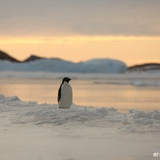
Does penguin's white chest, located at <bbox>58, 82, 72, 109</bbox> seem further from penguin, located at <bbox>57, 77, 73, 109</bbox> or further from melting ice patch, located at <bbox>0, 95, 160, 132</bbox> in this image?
melting ice patch, located at <bbox>0, 95, 160, 132</bbox>

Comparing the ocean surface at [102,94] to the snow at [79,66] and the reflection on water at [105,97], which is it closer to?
the reflection on water at [105,97]

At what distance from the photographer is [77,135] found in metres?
5.84

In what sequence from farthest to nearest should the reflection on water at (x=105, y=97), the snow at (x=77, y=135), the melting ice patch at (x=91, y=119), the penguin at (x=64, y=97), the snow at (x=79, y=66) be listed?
the snow at (x=79, y=66)
the reflection on water at (x=105, y=97)
the penguin at (x=64, y=97)
the melting ice patch at (x=91, y=119)
the snow at (x=77, y=135)

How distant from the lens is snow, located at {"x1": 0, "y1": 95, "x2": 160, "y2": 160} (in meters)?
4.61

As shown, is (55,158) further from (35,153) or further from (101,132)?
(101,132)

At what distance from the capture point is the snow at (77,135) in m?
4.61

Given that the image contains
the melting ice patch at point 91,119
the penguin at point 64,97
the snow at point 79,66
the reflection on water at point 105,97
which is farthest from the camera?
the snow at point 79,66

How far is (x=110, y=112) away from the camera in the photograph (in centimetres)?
Result: 810

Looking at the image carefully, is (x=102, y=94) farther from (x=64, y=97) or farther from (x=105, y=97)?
(x=64, y=97)

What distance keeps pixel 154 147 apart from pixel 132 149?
11.6 inches

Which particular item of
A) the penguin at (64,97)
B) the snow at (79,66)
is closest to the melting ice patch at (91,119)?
the penguin at (64,97)

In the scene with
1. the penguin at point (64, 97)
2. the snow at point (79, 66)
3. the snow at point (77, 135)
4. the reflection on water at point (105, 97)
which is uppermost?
the snow at point (79, 66)

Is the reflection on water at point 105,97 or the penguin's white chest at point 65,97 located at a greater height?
the penguin's white chest at point 65,97

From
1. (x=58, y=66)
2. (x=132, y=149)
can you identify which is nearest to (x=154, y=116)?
(x=132, y=149)
